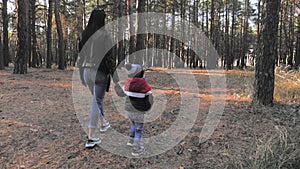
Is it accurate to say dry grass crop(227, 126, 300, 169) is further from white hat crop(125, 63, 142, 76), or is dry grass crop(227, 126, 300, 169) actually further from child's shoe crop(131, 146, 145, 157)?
white hat crop(125, 63, 142, 76)

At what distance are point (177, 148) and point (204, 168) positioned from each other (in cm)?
71

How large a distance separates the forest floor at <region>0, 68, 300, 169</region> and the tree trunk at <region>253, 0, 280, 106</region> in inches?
15.2

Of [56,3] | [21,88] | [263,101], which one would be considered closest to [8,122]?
[21,88]

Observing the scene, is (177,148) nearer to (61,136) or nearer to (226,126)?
(226,126)

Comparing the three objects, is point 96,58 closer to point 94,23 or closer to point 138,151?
point 94,23

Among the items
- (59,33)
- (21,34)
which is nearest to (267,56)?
(21,34)

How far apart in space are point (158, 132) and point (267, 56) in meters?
3.72

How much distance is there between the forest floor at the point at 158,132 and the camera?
3.27 m

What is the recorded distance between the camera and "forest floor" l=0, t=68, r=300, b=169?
3.27 m

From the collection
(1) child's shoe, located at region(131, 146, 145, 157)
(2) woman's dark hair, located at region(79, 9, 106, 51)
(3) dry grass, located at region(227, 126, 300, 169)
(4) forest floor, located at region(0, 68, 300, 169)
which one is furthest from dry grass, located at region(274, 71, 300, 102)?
(2) woman's dark hair, located at region(79, 9, 106, 51)

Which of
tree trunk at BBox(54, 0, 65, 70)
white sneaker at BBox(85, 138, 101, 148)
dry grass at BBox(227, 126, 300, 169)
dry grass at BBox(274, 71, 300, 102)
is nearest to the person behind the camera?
dry grass at BBox(227, 126, 300, 169)

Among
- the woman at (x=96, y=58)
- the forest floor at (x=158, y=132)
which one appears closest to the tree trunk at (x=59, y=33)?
the forest floor at (x=158, y=132)

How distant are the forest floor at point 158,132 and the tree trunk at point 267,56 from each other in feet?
1.27

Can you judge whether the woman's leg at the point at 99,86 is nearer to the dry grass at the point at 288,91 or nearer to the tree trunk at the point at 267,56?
the tree trunk at the point at 267,56
